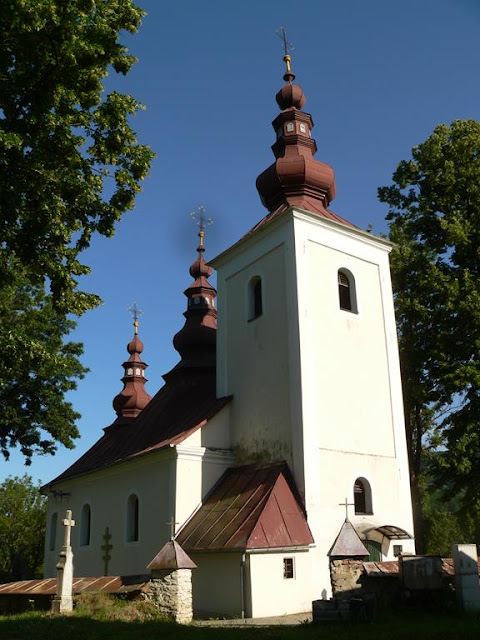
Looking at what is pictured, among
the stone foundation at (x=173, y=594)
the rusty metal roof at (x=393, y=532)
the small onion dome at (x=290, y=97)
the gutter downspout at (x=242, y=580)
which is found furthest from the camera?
the small onion dome at (x=290, y=97)

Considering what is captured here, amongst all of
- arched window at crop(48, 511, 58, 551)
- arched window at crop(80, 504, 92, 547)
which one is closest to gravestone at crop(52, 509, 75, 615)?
arched window at crop(80, 504, 92, 547)

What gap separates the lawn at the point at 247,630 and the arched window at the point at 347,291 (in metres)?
8.42

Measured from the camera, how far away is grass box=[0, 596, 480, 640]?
31.9ft

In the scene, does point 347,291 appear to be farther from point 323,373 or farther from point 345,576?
point 345,576

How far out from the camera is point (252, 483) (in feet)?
52.2

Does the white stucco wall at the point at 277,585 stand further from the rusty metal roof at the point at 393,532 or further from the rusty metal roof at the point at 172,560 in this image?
the rusty metal roof at the point at 393,532

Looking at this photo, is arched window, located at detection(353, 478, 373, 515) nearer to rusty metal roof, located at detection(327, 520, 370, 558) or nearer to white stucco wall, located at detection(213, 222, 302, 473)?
white stucco wall, located at detection(213, 222, 302, 473)

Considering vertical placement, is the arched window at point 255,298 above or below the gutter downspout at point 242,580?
above

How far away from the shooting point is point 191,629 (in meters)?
11.1

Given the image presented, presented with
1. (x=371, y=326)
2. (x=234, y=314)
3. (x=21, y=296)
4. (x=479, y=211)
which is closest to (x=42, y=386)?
(x=21, y=296)

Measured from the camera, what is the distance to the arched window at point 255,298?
740 inches

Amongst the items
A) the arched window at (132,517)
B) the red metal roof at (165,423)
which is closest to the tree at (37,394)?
the red metal roof at (165,423)

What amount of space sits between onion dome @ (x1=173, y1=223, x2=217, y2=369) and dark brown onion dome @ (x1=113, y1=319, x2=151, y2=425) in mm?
5663

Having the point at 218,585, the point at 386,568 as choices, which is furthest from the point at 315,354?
the point at 218,585
